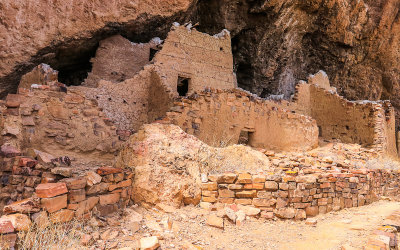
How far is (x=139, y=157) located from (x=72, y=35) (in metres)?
5.94

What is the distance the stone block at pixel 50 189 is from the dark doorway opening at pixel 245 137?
4.52m

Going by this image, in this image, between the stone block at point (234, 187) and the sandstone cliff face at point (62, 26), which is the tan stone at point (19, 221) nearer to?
the stone block at point (234, 187)

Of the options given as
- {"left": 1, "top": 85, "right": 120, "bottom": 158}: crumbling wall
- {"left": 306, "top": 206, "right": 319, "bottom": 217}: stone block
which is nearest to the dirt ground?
{"left": 306, "top": 206, "right": 319, "bottom": 217}: stone block

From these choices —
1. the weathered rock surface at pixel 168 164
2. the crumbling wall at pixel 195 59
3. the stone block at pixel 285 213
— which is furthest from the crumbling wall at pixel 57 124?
the crumbling wall at pixel 195 59

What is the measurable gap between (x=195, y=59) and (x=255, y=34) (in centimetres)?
431

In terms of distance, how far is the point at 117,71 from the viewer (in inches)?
321

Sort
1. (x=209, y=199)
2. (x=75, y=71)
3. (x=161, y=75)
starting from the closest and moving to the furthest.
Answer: (x=209, y=199)
(x=161, y=75)
(x=75, y=71)

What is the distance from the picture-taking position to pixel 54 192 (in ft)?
7.58

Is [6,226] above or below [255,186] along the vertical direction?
below

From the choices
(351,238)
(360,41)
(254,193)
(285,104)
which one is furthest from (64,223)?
(360,41)

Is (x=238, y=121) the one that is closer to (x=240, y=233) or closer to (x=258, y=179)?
(x=258, y=179)

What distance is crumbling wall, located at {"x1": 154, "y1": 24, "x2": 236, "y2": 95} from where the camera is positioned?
823cm

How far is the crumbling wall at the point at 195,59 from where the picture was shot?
823 centimetres

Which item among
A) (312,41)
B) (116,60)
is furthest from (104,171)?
(312,41)
